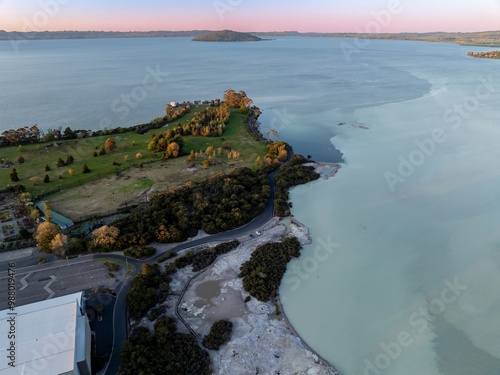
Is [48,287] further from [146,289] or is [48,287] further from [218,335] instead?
[218,335]

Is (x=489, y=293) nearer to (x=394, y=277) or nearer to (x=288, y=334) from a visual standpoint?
(x=394, y=277)

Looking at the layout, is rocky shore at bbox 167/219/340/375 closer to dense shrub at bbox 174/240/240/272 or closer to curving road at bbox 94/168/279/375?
dense shrub at bbox 174/240/240/272

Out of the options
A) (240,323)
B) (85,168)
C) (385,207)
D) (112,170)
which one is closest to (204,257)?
(240,323)

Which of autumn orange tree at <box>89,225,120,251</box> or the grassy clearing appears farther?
the grassy clearing

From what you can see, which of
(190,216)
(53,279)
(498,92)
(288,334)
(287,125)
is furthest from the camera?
(498,92)

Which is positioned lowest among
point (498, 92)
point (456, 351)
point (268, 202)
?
point (456, 351)

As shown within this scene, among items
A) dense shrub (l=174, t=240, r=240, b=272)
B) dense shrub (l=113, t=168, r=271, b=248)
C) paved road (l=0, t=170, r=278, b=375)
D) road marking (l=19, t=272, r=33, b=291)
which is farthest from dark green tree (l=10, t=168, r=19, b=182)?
dense shrub (l=174, t=240, r=240, b=272)

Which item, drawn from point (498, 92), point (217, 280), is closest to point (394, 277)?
point (217, 280)
